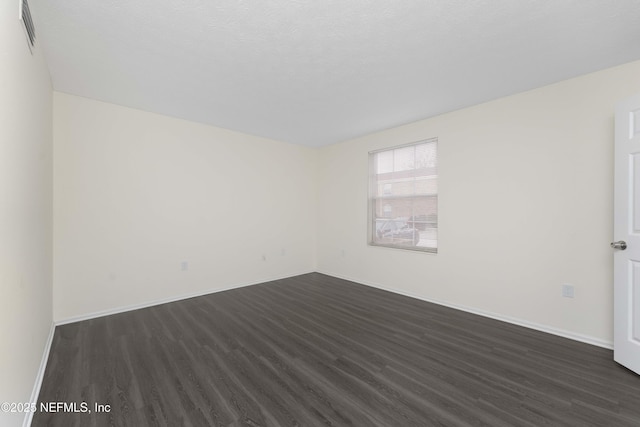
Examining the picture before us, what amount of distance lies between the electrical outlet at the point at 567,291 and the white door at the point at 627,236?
379mm

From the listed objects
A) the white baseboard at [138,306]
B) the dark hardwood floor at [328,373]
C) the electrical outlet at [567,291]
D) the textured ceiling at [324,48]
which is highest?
the textured ceiling at [324,48]

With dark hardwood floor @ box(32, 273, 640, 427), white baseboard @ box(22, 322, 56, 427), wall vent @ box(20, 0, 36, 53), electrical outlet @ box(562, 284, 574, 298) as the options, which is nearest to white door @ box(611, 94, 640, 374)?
dark hardwood floor @ box(32, 273, 640, 427)

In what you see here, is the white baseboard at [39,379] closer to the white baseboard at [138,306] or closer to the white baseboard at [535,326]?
the white baseboard at [138,306]

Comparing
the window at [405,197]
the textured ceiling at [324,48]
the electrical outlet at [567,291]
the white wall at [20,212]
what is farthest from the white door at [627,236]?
the white wall at [20,212]

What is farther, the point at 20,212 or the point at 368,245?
the point at 368,245

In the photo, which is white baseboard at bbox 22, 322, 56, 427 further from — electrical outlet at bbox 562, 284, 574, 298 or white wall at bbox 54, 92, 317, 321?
electrical outlet at bbox 562, 284, 574, 298

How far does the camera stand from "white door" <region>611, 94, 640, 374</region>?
205 cm

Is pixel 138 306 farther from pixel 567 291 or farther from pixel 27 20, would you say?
pixel 567 291

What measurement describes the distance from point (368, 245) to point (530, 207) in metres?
2.33

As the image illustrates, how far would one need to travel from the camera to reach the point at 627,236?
6.98ft

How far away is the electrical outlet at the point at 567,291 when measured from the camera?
2596 millimetres

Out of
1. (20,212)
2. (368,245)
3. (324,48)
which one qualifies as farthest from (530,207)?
(20,212)

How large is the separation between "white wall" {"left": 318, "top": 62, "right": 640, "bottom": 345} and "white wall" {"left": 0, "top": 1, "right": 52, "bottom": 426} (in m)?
3.92

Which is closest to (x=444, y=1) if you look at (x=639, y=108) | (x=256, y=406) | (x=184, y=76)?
(x=639, y=108)
